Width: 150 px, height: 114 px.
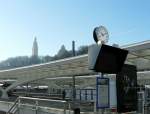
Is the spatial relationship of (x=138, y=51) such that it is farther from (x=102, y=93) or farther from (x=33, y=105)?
(x=102, y=93)

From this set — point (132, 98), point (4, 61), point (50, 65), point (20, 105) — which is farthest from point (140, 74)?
point (4, 61)

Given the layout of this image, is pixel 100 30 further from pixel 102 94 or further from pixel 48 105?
pixel 48 105

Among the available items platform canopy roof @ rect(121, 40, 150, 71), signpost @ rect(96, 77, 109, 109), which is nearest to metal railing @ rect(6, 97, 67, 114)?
signpost @ rect(96, 77, 109, 109)

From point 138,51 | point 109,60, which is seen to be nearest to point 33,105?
point 109,60

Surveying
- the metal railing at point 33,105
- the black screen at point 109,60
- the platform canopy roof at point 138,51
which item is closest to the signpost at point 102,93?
the black screen at point 109,60

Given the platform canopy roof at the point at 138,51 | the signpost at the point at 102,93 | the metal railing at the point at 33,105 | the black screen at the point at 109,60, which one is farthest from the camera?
the platform canopy roof at the point at 138,51

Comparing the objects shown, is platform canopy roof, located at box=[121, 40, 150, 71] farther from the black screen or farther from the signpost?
the signpost

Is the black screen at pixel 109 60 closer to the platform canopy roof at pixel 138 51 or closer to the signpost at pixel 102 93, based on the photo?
the signpost at pixel 102 93

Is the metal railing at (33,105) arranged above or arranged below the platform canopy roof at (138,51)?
below

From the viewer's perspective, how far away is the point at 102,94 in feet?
29.2

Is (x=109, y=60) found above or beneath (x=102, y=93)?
above

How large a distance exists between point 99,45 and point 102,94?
4.28ft

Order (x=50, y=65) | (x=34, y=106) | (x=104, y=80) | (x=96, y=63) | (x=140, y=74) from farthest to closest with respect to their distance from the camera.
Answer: (x=140, y=74) → (x=50, y=65) → (x=34, y=106) → (x=104, y=80) → (x=96, y=63)

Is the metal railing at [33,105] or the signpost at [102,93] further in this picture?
the metal railing at [33,105]
